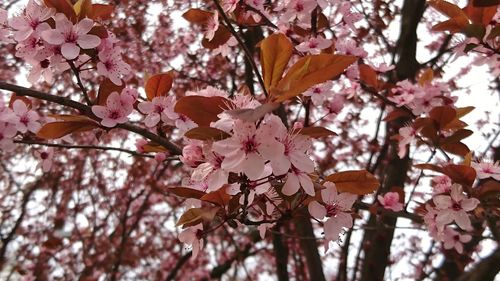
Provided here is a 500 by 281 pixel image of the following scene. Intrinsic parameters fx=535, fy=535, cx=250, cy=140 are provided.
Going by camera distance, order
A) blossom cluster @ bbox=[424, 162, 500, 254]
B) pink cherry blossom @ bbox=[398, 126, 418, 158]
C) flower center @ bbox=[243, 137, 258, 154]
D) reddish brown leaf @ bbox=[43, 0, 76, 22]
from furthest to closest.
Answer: pink cherry blossom @ bbox=[398, 126, 418, 158] < blossom cluster @ bbox=[424, 162, 500, 254] < reddish brown leaf @ bbox=[43, 0, 76, 22] < flower center @ bbox=[243, 137, 258, 154]

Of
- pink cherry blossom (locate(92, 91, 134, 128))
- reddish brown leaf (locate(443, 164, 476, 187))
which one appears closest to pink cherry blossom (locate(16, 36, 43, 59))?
pink cherry blossom (locate(92, 91, 134, 128))

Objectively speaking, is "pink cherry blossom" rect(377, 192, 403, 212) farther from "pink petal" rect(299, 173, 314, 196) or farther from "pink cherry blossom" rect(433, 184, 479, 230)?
"pink petal" rect(299, 173, 314, 196)

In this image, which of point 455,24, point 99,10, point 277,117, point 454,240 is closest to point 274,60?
point 277,117

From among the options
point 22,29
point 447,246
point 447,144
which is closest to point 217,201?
point 22,29

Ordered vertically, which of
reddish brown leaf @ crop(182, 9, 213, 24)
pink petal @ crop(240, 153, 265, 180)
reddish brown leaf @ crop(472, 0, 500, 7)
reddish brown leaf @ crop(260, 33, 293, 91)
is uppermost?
reddish brown leaf @ crop(182, 9, 213, 24)

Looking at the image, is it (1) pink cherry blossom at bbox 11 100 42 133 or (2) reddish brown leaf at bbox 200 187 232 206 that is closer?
(2) reddish brown leaf at bbox 200 187 232 206

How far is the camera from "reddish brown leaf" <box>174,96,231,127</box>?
3.33 feet

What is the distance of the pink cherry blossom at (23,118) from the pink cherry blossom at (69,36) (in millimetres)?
397

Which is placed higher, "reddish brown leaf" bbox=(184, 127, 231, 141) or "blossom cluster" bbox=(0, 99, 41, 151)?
"blossom cluster" bbox=(0, 99, 41, 151)

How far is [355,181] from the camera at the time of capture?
116cm

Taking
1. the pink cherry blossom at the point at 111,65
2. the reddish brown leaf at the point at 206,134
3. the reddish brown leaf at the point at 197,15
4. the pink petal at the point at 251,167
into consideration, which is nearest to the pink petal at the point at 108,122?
the pink cherry blossom at the point at 111,65

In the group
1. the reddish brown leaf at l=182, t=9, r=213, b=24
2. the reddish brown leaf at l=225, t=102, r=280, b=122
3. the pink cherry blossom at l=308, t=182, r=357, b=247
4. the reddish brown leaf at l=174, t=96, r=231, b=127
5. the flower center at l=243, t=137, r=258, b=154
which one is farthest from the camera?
the reddish brown leaf at l=182, t=9, r=213, b=24

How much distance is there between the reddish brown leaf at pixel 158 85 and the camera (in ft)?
4.51

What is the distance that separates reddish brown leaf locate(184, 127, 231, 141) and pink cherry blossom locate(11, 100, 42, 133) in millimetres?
765
